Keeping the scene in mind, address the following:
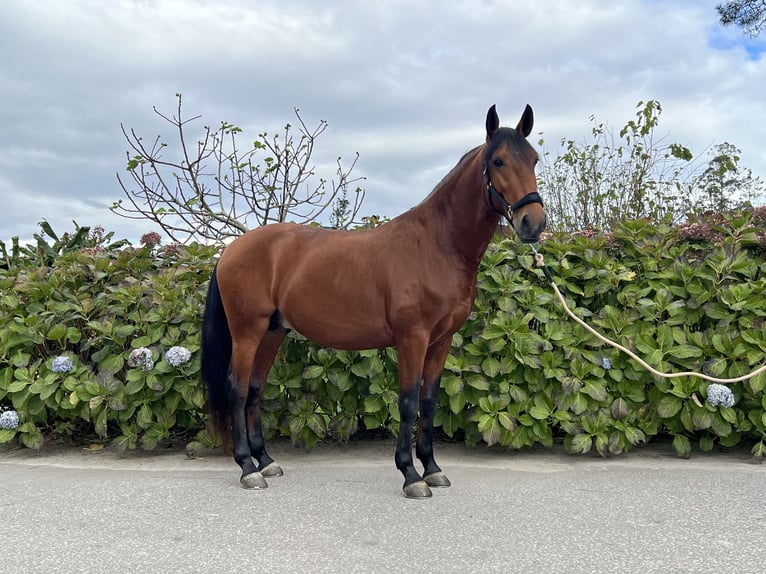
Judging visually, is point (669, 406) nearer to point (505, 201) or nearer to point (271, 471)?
point (505, 201)

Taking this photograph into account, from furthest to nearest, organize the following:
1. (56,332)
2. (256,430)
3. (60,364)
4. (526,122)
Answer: (56,332)
(60,364)
(256,430)
(526,122)

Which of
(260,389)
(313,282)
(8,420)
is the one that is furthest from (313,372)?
(8,420)

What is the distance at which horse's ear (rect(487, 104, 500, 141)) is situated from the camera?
3213 mm

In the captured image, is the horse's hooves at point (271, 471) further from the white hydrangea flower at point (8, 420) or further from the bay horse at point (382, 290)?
the white hydrangea flower at point (8, 420)

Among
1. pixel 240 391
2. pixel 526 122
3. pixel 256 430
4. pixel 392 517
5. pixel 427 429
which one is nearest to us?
pixel 392 517

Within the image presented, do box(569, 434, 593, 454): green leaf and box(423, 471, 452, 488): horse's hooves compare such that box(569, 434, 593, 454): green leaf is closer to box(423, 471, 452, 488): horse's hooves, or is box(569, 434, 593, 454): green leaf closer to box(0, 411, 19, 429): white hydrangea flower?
box(423, 471, 452, 488): horse's hooves

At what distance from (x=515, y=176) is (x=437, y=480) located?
185 centimetres

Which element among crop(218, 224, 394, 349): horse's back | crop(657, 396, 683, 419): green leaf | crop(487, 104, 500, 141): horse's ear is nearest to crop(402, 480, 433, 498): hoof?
crop(218, 224, 394, 349): horse's back

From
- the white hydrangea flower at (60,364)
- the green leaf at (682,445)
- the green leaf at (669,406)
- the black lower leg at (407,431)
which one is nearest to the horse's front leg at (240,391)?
the black lower leg at (407,431)

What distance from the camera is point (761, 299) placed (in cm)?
424

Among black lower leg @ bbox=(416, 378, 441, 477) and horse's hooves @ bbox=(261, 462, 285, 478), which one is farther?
horse's hooves @ bbox=(261, 462, 285, 478)

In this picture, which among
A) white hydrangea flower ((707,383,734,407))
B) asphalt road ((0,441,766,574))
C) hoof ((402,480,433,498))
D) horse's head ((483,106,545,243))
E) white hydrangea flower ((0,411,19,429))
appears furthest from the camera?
white hydrangea flower ((0,411,19,429))

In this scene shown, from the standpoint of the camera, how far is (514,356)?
13.9 ft

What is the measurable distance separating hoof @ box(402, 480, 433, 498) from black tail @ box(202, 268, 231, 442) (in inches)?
57.9
